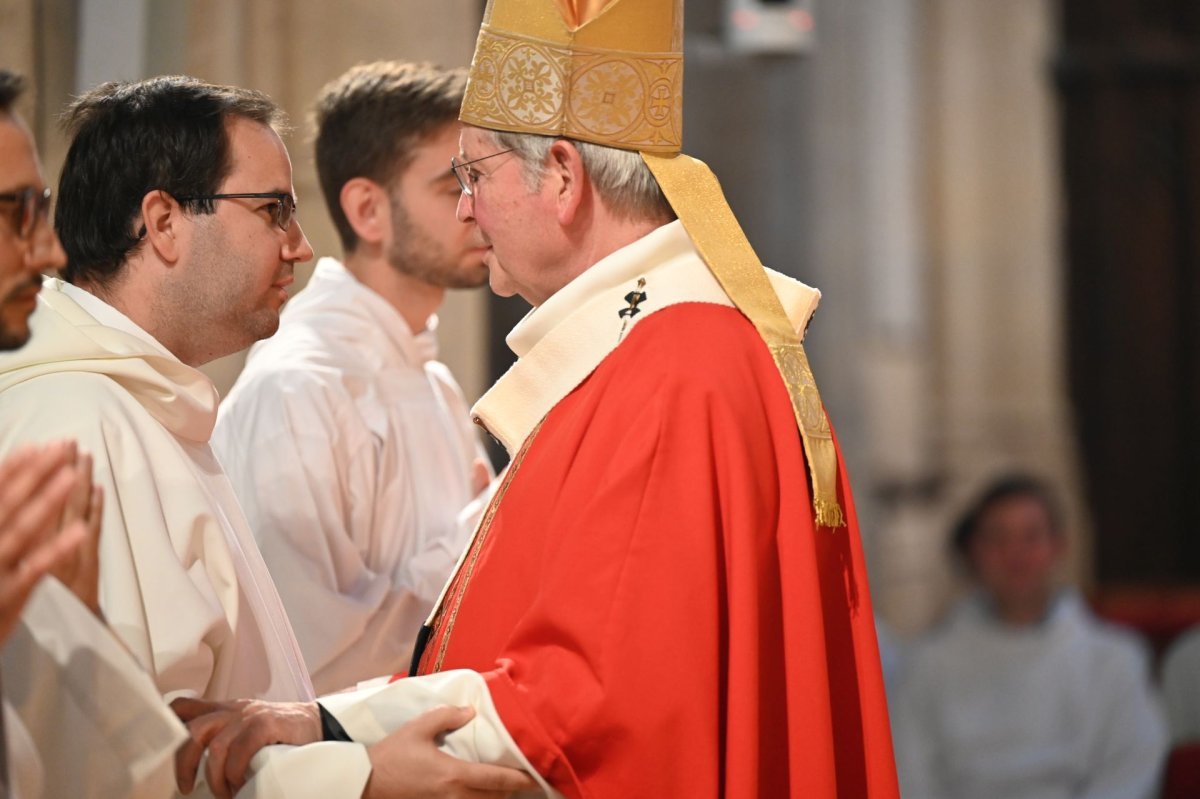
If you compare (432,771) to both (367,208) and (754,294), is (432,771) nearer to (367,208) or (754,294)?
(754,294)

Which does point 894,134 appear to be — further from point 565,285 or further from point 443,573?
point 565,285

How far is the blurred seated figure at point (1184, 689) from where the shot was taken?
6.20 meters

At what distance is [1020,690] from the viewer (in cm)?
582

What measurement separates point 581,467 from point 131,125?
1003mm

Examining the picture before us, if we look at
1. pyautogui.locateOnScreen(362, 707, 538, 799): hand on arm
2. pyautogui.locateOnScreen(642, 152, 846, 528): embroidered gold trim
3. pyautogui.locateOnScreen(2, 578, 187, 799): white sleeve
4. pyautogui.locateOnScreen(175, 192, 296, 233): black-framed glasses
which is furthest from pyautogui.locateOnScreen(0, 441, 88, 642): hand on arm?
pyautogui.locateOnScreen(642, 152, 846, 528): embroidered gold trim

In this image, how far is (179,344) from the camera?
269 cm

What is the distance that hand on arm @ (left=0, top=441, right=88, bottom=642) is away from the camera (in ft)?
5.64

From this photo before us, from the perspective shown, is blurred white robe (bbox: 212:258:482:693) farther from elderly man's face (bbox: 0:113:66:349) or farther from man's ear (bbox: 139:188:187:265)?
elderly man's face (bbox: 0:113:66:349)

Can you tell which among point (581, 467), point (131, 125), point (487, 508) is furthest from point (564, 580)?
point (131, 125)

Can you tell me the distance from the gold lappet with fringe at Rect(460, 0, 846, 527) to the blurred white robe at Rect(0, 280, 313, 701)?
28.4 inches

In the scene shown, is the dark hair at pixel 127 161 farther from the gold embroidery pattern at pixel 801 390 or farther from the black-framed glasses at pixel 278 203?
the gold embroidery pattern at pixel 801 390

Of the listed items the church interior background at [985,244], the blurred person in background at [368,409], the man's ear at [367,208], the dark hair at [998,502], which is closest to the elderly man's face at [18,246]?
the blurred person in background at [368,409]

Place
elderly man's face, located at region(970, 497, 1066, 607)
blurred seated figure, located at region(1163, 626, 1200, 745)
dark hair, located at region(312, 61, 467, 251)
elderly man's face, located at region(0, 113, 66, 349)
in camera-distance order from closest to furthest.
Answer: elderly man's face, located at region(0, 113, 66, 349)
dark hair, located at region(312, 61, 467, 251)
elderly man's face, located at region(970, 497, 1066, 607)
blurred seated figure, located at region(1163, 626, 1200, 745)

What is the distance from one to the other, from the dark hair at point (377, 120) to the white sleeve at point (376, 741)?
1.80m
